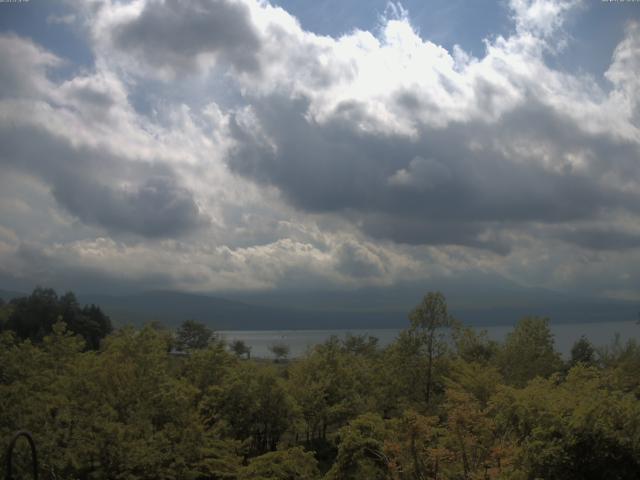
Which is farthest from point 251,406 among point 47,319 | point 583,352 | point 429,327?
point 47,319

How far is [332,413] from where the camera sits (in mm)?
39875

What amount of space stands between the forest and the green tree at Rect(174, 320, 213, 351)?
71617mm

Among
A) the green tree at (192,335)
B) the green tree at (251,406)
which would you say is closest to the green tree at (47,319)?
the green tree at (192,335)

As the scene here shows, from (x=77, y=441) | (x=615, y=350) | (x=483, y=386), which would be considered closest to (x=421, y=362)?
(x=483, y=386)

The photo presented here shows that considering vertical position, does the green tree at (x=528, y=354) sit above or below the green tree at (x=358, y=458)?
above

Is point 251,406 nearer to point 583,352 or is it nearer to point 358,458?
point 358,458

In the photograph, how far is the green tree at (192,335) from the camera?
116 m

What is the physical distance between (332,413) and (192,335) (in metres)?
84.5

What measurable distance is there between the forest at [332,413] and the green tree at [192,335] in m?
71.6

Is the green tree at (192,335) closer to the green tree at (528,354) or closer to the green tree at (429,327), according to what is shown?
the green tree at (528,354)

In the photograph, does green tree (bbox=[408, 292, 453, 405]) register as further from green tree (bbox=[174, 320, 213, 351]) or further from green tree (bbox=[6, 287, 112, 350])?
green tree (bbox=[174, 320, 213, 351])

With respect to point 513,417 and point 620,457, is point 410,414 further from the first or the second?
point 620,457

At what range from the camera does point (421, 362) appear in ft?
132

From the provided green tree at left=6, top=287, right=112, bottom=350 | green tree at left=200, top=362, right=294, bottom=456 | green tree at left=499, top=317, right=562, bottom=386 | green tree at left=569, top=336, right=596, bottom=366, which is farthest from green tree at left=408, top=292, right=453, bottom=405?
green tree at left=6, top=287, right=112, bottom=350
